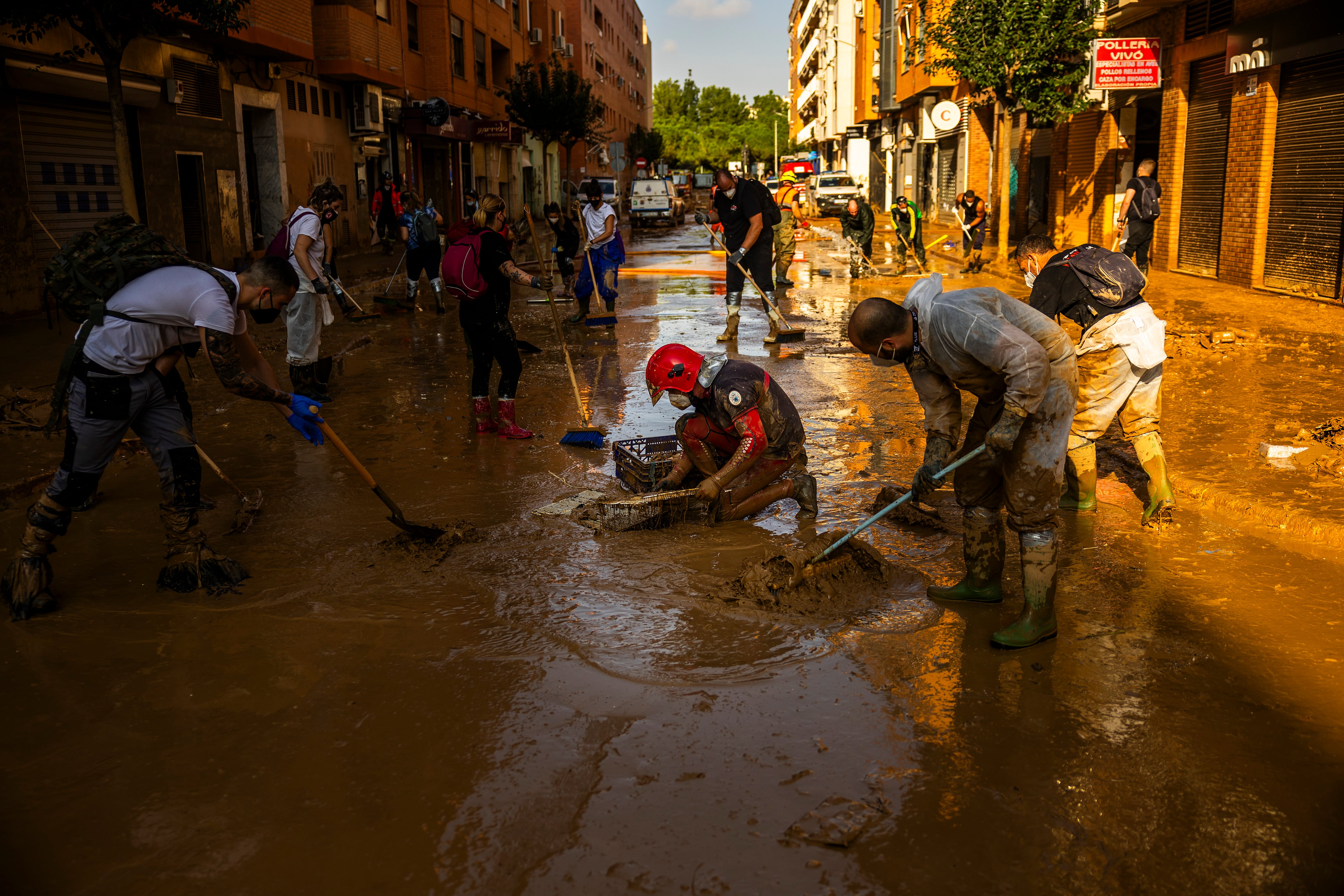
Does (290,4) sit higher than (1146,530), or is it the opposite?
(290,4)

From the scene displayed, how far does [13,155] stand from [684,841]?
1426 cm

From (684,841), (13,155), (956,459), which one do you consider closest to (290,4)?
(13,155)

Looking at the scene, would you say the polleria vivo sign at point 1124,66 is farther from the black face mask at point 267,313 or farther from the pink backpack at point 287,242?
the black face mask at point 267,313

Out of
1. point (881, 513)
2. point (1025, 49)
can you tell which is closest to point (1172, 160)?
point (1025, 49)

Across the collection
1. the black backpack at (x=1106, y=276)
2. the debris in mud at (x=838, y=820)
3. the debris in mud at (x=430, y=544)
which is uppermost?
the black backpack at (x=1106, y=276)

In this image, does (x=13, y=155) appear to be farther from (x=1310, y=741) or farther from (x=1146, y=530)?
(x=1310, y=741)

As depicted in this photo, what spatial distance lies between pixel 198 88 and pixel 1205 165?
1710cm

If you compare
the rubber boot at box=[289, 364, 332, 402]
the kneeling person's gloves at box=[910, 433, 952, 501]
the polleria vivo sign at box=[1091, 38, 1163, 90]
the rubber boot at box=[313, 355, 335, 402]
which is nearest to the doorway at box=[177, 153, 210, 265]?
the rubber boot at box=[313, 355, 335, 402]

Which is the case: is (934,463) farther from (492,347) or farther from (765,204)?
(765,204)

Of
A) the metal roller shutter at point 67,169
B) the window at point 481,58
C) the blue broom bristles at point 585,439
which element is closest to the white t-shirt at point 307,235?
the blue broom bristles at point 585,439

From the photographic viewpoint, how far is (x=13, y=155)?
1314 cm

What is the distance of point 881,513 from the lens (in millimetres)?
4203

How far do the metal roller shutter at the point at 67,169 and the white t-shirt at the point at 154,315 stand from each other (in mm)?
11244

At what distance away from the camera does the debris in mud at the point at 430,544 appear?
4984mm
